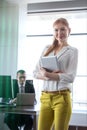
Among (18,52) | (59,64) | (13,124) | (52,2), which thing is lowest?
(13,124)

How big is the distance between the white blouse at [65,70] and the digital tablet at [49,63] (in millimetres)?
34

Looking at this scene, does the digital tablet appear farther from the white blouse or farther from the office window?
the office window

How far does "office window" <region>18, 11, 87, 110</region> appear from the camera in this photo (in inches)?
150

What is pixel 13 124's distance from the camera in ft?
8.36

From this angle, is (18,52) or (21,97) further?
(18,52)

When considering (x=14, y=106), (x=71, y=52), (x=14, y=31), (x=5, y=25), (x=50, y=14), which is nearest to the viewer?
(x=71, y=52)

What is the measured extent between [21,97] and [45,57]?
3.36 ft

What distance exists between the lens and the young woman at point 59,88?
51.8 inches

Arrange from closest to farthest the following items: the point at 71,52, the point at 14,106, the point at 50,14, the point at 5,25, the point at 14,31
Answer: the point at 71,52, the point at 14,106, the point at 5,25, the point at 14,31, the point at 50,14

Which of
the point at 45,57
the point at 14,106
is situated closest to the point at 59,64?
the point at 45,57

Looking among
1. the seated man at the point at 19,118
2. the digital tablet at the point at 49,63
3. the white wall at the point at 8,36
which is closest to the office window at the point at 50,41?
the white wall at the point at 8,36

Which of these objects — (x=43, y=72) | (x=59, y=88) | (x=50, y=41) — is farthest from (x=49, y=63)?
(x=50, y=41)

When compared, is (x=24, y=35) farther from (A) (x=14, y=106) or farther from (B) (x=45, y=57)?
(B) (x=45, y=57)

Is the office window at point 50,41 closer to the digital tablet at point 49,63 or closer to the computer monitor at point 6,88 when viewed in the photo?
the computer monitor at point 6,88
